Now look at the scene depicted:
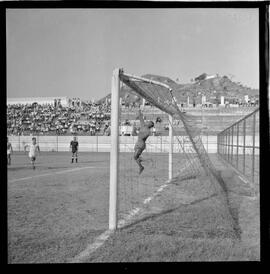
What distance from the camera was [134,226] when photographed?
450 cm

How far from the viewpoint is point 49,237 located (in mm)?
4066

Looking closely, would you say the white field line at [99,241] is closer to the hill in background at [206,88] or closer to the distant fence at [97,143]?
the hill in background at [206,88]

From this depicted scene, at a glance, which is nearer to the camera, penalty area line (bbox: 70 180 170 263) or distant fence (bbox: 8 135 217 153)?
penalty area line (bbox: 70 180 170 263)

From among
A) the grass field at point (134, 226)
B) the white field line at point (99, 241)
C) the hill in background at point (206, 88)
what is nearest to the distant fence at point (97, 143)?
the hill in background at point (206, 88)

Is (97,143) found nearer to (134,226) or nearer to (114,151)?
(134,226)

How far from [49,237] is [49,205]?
1.84m

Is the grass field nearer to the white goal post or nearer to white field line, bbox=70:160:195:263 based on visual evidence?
white field line, bbox=70:160:195:263

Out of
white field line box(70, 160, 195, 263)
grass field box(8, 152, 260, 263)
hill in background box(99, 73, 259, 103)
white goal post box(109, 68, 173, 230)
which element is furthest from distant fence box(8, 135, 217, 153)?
white goal post box(109, 68, 173, 230)

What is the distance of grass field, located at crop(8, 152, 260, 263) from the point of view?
3.53 meters

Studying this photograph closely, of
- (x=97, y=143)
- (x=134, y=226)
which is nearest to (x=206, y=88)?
(x=97, y=143)

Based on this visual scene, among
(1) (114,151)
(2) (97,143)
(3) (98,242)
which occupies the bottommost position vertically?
(3) (98,242)

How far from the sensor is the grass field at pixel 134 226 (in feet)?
11.6

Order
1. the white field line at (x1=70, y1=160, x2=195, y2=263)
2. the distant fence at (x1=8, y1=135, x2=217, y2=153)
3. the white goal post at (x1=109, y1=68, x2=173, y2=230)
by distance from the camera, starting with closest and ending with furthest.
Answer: the white field line at (x1=70, y1=160, x2=195, y2=263) → the white goal post at (x1=109, y1=68, x2=173, y2=230) → the distant fence at (x1=8, y1=135, x2=217, y2=153)
